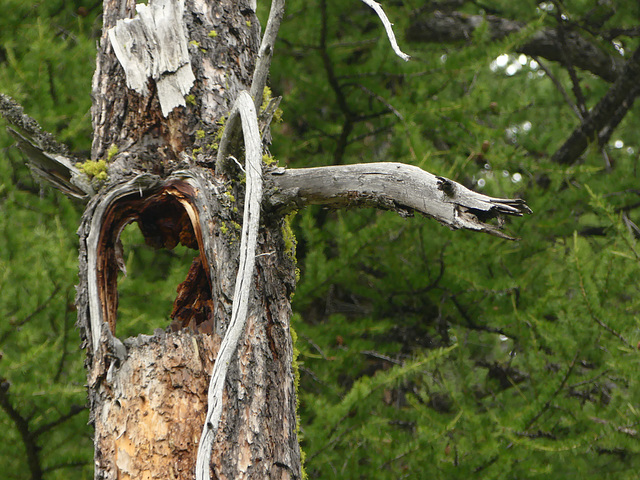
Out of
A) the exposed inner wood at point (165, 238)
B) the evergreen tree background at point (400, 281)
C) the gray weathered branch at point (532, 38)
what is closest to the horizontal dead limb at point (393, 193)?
the exposed inner wood at point (165, 238)

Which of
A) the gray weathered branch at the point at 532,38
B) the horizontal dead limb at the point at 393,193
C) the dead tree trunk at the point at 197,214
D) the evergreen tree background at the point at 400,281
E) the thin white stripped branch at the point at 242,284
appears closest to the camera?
the thin white stripped branch at the point at 242,284

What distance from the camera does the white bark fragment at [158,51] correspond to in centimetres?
168

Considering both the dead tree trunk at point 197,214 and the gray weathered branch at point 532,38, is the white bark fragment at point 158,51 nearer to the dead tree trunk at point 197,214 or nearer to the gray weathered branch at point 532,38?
the dead tree trunk at point 197,214

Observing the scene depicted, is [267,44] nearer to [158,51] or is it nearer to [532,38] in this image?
[158,51]

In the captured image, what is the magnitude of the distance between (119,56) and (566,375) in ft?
8.43

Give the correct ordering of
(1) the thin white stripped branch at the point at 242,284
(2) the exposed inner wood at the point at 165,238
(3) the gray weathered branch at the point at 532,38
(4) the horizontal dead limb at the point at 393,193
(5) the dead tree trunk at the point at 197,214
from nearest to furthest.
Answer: (1) the thin white stripped branch at the point at 242,284 → (4) the horizontal dead limb at the point at 393,193 → (5) the dead tree trunk at the point at 197,214 → (2) the exposed inner wood at the point at 165,238 → (3) the gray weathered branch at the point at 532,38

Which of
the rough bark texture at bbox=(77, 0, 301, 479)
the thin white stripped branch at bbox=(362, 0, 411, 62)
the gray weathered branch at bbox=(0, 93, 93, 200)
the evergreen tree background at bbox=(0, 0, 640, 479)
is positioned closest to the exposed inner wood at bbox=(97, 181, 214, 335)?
the rough bark texture at bbox=(77, 0, 301, 479)

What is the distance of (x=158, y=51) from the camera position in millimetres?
1708

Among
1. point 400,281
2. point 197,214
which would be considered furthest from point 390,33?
point 400,281

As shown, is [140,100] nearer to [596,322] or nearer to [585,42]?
[596,322]

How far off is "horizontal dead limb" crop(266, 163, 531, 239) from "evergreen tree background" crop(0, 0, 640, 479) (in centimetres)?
189

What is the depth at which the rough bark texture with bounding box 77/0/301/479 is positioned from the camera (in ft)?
4.44

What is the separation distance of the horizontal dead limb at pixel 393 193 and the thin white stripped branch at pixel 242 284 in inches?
8.6

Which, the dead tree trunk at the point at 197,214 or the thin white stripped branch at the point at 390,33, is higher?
the thin white stripped branch at the point at 390,33
